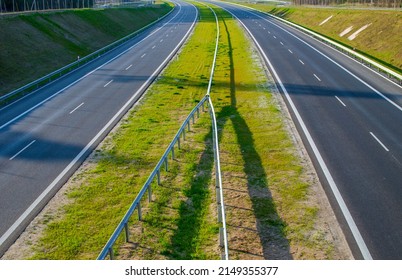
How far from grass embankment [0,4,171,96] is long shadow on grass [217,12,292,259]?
→ 19.5 m

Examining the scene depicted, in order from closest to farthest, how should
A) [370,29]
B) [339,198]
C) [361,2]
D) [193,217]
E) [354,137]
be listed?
1. [193,217]
2. [339,198]
3. [354,137]
4. [370,29]
5. [361,2]

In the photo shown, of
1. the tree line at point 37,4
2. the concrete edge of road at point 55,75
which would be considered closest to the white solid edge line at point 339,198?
the concrete edge of road at point 55,75

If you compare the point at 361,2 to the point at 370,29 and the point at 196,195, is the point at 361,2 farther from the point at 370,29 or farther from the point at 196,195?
the point at 196,195

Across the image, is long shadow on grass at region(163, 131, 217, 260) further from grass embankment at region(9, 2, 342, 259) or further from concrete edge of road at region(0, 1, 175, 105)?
concrete edge of road at region(0, 1, 175, 105)

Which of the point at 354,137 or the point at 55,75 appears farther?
the point at 55,75

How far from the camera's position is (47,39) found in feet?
160

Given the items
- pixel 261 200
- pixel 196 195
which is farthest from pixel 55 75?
pixel 261 200

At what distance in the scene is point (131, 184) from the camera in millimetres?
16922

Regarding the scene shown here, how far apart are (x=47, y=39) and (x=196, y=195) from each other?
127 ft

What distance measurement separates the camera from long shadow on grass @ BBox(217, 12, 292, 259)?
12.4 m

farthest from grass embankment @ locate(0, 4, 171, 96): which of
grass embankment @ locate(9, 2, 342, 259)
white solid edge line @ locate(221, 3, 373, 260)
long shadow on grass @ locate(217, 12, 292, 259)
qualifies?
white solid edge line @ locate(221, 3, 373, 260)

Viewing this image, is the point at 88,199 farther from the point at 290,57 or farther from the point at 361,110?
the point at 290,57

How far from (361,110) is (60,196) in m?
16.9
